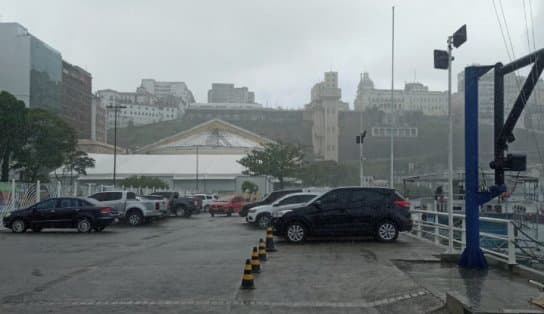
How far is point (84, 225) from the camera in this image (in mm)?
26281

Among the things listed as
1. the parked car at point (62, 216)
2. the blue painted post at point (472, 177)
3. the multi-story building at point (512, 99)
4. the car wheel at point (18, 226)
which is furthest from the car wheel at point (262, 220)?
the blue painted post at point (472, 177)

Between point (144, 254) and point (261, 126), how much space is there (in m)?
160

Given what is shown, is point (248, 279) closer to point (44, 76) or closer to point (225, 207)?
point (225, 207)

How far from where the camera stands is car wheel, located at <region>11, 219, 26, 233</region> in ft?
87.0

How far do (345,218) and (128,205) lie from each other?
16.0 m

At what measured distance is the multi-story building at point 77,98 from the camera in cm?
11506

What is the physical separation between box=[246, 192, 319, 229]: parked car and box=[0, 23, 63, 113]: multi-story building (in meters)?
63.0

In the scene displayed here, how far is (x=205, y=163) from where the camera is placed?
322 feet

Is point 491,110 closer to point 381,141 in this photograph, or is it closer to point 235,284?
point 235,284

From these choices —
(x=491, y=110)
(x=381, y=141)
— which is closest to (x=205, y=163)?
(x=381, y=141)

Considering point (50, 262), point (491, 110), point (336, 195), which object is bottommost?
point (50, 262)

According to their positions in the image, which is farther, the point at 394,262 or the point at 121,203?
the point at 121,203

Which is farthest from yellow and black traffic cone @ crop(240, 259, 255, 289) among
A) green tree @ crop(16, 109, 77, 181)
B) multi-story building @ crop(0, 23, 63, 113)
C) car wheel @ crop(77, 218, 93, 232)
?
multi-story building @ crop(0, 23, 63, 113)

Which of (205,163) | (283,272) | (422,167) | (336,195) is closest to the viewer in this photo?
(283,272)
